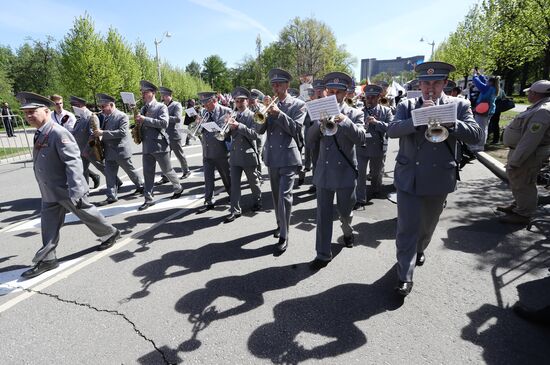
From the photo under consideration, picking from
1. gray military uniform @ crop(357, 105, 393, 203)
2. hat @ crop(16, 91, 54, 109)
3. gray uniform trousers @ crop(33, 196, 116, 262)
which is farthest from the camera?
gray military uniform @ crop(357, 105, 393, 203)

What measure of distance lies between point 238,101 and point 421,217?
11.9ft

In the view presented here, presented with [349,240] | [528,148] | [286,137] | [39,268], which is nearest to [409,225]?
[349,240]

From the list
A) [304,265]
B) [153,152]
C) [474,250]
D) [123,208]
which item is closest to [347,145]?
[304,265]

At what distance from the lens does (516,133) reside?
5.01 meters

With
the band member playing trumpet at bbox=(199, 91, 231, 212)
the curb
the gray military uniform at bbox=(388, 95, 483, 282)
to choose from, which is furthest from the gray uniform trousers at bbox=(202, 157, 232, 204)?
the curb

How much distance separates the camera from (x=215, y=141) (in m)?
6.17

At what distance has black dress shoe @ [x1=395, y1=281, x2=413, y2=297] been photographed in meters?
3.30

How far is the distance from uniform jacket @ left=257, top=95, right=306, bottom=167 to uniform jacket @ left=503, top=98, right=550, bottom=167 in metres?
3.14

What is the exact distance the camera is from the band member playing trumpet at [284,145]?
4.49 meters

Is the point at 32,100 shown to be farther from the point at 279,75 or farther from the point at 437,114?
the point at 437,114

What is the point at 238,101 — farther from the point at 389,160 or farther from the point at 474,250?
the point at 389,160

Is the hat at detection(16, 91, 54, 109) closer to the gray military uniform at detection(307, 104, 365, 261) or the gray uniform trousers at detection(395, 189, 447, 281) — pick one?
the gray military uniform at detection(307, 104, 365, 261)

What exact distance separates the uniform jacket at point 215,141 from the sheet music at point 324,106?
3.04 meters

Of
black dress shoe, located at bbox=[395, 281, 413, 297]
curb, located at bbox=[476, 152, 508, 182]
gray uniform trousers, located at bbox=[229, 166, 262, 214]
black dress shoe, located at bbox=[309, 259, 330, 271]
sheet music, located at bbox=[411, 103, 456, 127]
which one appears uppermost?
sheet music, located at bbox=[411, 103, 456, 127]
